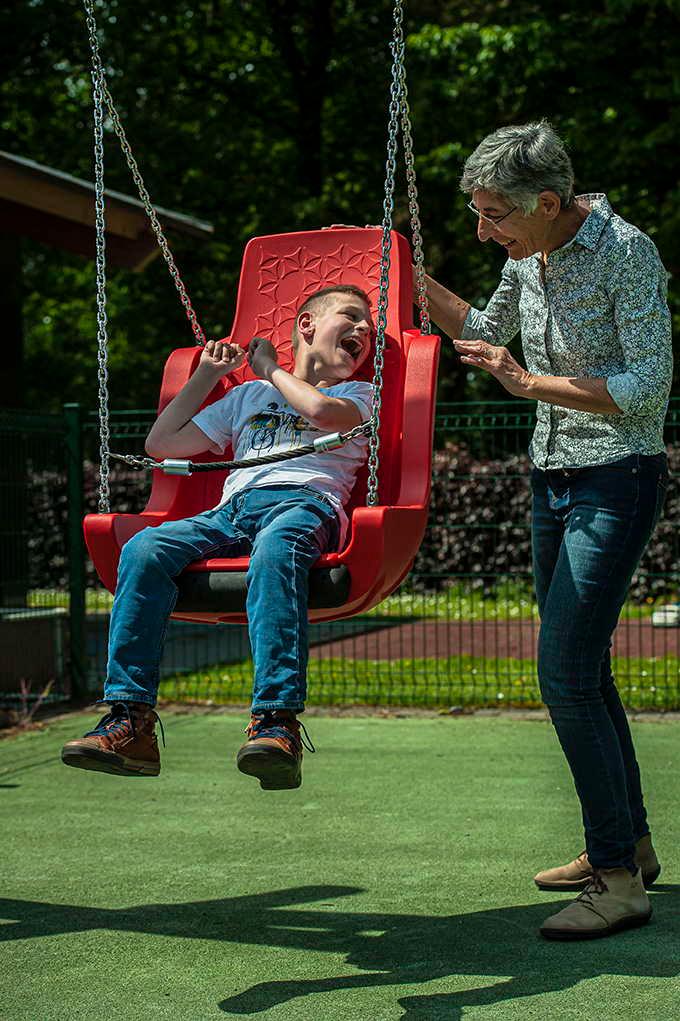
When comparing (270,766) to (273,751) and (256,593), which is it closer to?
(273,751)

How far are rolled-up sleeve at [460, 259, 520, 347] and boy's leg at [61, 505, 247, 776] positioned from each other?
110 centimetres

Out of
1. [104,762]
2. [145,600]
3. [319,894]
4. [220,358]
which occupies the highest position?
[220,358]

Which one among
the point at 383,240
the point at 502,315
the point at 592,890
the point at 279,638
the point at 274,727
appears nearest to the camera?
the point at 274,727

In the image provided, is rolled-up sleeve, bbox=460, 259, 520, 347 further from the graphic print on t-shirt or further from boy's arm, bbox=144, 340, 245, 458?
boy's arm, bbox=144, 340, 245, 458

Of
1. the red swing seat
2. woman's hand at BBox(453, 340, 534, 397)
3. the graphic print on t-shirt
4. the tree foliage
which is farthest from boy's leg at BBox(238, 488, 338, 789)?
the tree foliage

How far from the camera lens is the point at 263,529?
12.7 ft

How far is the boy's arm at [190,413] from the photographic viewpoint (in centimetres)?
429

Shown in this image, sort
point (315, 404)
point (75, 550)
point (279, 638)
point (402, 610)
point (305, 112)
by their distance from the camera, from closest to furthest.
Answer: point (279, 638), point (315, 404), point (75, 550), point (402, 610), point (305, 112)

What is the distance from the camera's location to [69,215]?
10.2m

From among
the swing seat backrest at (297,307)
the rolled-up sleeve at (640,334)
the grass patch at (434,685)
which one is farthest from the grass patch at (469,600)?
the rolled-up sleeve at (640,334)

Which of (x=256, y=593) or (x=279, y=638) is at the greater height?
(x=256, y=593)

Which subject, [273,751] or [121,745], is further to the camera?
[121,745]

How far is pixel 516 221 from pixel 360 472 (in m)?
1.06

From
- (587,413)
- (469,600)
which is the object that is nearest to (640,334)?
(587,413)
